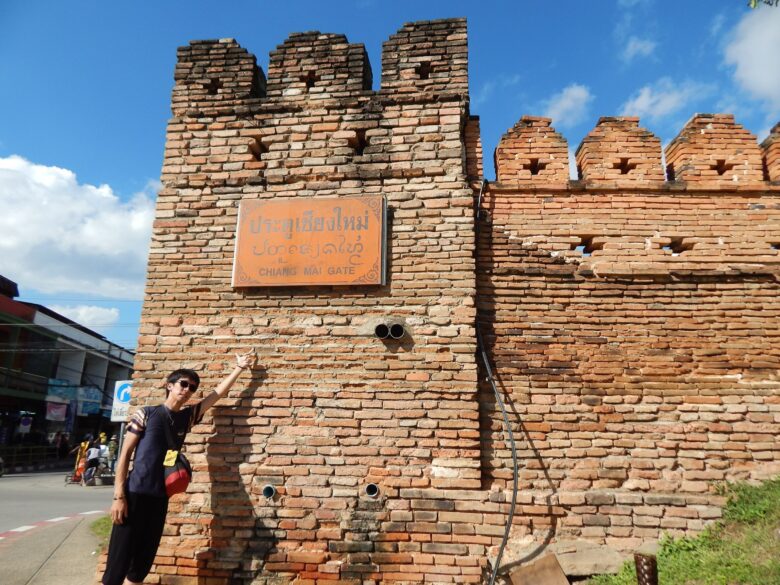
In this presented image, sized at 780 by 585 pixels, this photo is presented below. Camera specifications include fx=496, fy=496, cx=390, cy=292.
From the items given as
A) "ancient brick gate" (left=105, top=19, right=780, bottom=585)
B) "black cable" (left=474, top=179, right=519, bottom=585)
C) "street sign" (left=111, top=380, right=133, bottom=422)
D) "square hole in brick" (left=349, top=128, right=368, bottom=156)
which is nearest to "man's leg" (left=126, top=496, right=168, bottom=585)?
"ancient brick gate" (left=105, top=19, right=780, bottom=585)

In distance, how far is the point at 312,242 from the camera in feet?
15.5

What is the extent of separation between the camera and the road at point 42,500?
24.6 feet

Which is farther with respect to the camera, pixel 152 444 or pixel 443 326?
pixel 443 326

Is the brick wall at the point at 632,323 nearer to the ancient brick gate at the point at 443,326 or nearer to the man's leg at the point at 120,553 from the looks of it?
the ancient brick gate at the point at 443,326

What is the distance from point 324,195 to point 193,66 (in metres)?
2.21

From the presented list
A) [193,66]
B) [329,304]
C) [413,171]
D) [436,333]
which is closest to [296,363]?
[329,304]

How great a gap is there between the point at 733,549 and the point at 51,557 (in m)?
6.20

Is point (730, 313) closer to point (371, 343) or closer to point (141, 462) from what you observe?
point (371, 343)

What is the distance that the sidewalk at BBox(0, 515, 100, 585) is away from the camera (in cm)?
450

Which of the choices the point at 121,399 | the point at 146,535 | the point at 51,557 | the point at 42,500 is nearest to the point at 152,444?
the point at 146,535

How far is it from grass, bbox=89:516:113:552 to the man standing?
2260 millimetres

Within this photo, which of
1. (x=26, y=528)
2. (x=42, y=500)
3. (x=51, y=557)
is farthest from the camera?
(x=42, y=500)

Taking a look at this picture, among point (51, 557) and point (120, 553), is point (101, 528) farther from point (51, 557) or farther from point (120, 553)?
point (120, 553)

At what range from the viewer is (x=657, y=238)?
4.88m
